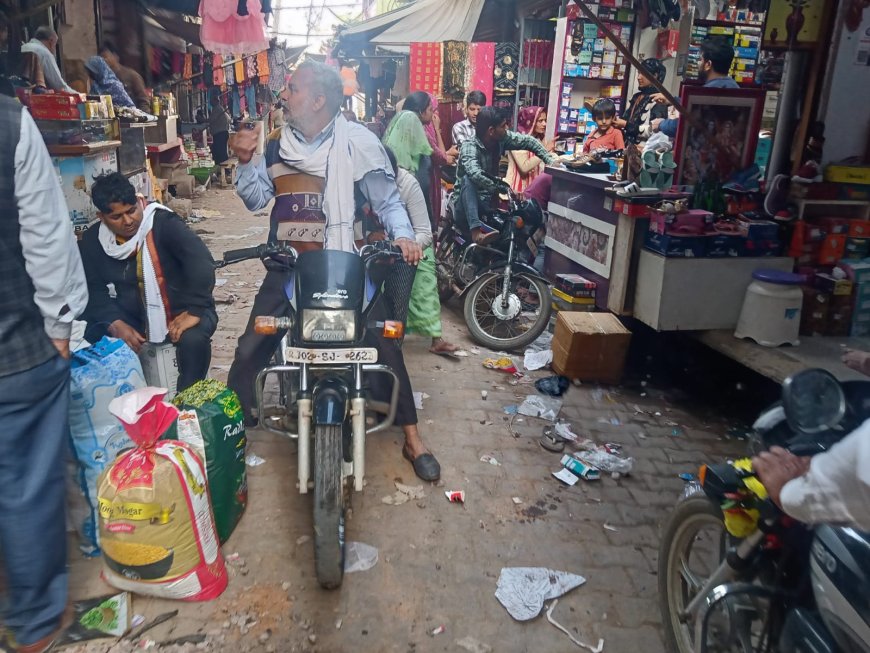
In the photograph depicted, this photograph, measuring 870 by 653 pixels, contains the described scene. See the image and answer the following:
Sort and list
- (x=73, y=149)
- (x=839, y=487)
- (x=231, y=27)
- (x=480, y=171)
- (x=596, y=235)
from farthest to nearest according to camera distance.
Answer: (x=231, y=27) → (x=480, y=171) → (x=596, y=235) → (x=73, y=149) → (x=839, y=487)

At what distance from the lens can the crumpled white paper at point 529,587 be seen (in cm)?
277

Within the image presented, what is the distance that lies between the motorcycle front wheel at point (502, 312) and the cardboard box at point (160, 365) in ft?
9.11

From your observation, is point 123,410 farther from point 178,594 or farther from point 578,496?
point 578,496

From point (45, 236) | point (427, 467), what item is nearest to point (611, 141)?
point (427, 467)

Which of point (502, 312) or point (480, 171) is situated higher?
point (480, 171)

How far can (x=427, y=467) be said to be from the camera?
3715 mm

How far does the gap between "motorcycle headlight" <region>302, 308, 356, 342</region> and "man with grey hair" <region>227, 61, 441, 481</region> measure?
0.48m

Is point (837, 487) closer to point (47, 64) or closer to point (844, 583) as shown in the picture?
point (844, 583)

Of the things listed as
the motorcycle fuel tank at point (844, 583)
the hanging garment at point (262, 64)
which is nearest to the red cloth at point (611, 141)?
the motorcycle fuel tank at point (844, 583)

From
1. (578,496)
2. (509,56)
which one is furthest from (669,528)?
(509,56)

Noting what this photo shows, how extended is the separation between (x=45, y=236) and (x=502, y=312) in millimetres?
4041

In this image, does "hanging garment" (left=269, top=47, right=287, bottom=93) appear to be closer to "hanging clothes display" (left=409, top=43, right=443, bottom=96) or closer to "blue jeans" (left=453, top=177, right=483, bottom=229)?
"hanging clothes display" (left=409, top=43, right=443, bottom=96)

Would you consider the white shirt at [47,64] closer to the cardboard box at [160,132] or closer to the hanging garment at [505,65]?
the cardboard box at [160,132]

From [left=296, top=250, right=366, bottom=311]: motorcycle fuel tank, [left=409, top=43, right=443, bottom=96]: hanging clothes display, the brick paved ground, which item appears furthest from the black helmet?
[left=296, top=250, right=366, bottom=311]: motorcycle fuel tank
